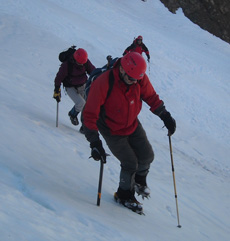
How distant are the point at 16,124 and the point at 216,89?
12703mm

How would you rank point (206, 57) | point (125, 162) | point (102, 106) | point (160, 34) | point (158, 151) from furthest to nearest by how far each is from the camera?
1. point (160, 34)
2. point (206, 57)
3. point (158, 151)
4. point (125, 162)
5. point (102, 106)

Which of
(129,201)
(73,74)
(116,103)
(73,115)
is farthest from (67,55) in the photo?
(129,201)

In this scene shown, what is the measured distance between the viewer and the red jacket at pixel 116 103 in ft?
12.0

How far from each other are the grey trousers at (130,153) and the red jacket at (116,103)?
11cm

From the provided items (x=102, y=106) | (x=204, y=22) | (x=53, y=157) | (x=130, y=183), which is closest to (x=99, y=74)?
(x=102, y=106)

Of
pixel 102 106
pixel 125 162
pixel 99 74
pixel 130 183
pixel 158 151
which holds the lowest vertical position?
pixel 158 151

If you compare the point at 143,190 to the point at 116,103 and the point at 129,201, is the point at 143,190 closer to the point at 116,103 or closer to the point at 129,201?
the point at 129,201

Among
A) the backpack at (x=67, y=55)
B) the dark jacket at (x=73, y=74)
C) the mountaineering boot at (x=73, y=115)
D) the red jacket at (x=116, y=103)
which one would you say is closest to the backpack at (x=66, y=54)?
the backpack at (x=67, y=55)

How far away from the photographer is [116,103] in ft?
12.6

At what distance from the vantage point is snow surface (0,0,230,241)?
3.28m

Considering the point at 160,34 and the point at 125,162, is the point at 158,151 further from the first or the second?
the point at 160,34

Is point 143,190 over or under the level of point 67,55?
under

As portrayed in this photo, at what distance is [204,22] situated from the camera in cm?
3019

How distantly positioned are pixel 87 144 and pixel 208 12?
28.1m
